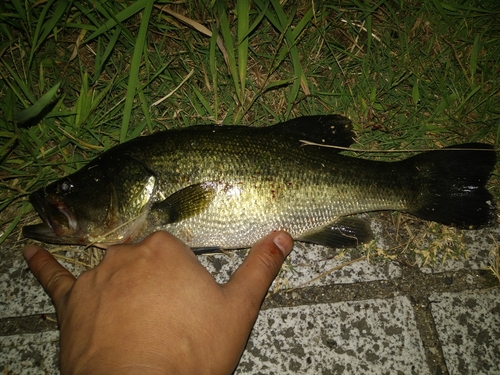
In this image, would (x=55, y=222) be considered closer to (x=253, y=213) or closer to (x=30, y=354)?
(x=30, y=354)

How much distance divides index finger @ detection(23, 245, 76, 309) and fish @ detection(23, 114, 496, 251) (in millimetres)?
142

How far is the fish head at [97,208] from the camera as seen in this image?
2256 mm

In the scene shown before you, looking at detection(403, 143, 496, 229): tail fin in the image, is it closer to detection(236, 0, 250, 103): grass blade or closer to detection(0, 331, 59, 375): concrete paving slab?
detection(236, 0, 250, 103): grass blade

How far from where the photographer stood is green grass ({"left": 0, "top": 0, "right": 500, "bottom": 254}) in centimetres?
273

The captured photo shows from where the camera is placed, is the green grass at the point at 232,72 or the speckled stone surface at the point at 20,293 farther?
the green grass at the point at 232,72

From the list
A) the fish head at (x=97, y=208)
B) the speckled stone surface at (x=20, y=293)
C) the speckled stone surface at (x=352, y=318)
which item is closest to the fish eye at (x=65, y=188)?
the fish head at (x=97, y=208)

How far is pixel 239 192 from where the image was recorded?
2.29 meters

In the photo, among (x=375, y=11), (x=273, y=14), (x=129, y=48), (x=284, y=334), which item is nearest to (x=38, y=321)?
(x=284, y=334)

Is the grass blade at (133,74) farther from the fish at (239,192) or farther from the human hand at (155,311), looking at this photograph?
Answer: the human hand at (155,311)

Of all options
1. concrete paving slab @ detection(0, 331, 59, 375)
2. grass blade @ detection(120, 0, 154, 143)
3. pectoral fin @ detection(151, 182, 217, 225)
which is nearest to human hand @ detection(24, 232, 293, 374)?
pectoral fin @ detection(151, 182, 217, 225)

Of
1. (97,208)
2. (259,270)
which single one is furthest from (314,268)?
(97,208)

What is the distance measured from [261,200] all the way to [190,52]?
1.49m

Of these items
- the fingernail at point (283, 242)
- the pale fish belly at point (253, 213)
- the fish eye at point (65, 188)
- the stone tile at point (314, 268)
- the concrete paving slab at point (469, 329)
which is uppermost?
the fish eye at point (65, 188)

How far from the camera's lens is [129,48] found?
2.90 meters
